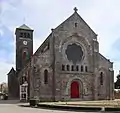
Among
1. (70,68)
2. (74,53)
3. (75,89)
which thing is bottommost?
(75,89)

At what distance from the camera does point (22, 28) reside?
212 ft

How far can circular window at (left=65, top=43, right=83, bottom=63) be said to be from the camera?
49.1 m

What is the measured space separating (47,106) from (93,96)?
2070 cm

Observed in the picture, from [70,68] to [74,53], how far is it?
118 inches

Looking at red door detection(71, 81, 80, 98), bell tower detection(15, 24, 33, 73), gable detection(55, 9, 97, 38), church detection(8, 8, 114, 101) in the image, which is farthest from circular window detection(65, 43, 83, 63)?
bell tower detection(15, 24, 33, 73)

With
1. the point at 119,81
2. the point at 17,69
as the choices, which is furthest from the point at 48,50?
the point at 119,81

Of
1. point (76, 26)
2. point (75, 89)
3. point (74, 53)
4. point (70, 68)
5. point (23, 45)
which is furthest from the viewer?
point (23, 45)

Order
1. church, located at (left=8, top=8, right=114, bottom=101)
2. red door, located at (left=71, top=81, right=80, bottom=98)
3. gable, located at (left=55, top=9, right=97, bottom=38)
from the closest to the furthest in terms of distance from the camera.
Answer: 1. church, located at (left=8, top=8, right=114, bottom=101)
2. red door, located at (left=71, top=81, right=80, bottom=98)
3. gable, located at (left=55, top=9, right=97, bottom=38)

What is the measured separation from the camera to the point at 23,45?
64375 mm

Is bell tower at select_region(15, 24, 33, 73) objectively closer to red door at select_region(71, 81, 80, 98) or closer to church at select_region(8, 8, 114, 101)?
church at select_region(8, 8, 114, 101)

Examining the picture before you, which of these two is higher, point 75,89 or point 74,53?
point 74,53

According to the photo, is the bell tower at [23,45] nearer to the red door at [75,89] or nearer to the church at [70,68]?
the church at [70,68]

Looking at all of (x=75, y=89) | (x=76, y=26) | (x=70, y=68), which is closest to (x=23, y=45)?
(x=76, y=26)

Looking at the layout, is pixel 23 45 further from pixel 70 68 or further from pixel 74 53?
pixel 70 68
